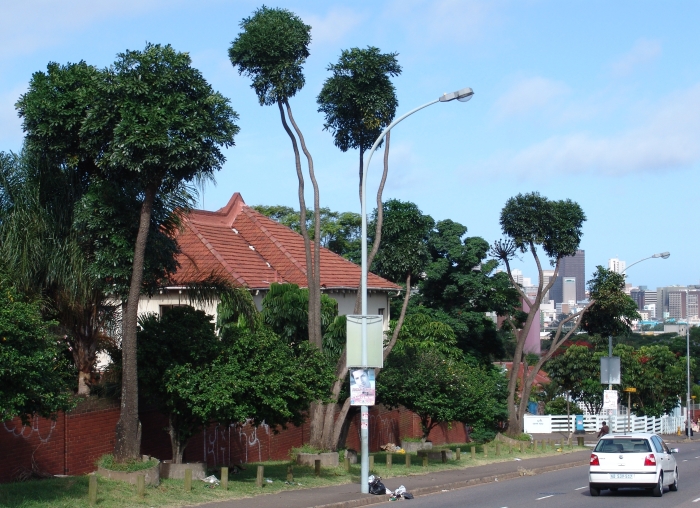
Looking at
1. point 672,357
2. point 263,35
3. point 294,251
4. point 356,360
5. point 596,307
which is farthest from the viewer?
point 672,357

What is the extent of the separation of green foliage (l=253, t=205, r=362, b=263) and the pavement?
2796 cm

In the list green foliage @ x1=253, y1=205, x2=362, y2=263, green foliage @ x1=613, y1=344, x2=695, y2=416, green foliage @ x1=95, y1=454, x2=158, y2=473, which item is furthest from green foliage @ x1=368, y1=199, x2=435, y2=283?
green foliage @ x1=613, y1=344, x2=695, y2=416

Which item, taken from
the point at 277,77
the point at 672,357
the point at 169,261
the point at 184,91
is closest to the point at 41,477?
the point at 169,261

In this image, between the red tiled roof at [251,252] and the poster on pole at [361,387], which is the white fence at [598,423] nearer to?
the red tiled roof at [251,252]

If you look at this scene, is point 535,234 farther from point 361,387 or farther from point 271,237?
point 361,387

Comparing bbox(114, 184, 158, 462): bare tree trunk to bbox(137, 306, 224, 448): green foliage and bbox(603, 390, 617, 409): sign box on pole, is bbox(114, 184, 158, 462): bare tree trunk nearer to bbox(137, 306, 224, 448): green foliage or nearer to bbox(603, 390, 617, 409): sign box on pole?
bbox(137, 306, 224, 448): green foliage

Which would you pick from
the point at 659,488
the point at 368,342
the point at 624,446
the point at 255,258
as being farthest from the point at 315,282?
the point at 255,258

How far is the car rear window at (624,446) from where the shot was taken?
20.5 metres

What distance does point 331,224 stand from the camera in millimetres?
61281

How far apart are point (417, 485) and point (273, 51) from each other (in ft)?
38.5

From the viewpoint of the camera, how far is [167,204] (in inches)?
762

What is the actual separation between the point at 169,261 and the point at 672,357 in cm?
5695

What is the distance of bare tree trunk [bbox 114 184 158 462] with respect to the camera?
17.7 meters

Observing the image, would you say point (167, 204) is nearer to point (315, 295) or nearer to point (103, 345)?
point (103, 345)
